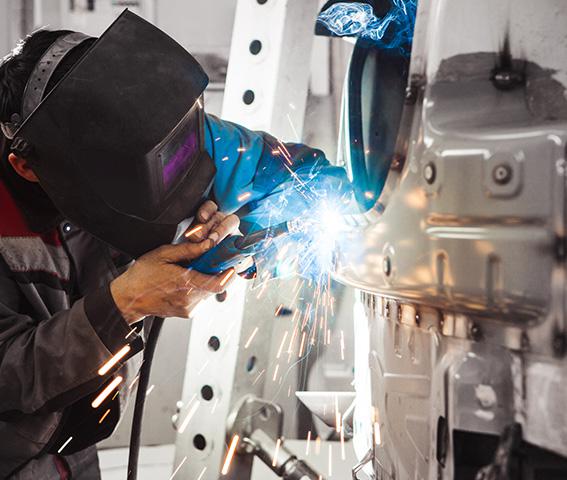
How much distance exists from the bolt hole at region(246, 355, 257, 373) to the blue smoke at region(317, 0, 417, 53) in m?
1.48

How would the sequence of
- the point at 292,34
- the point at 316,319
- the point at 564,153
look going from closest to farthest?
1. the point at 564,153
2. the point at 292,34
3. the point at 316,319

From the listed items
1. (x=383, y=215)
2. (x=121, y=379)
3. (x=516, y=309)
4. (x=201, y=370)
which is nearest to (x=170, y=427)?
(x=201, y=370)

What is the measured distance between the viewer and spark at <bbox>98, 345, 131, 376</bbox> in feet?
5.90

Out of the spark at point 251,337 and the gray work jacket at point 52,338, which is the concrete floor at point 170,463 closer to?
the spark at point 251,337

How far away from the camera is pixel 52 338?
1745 millimetres

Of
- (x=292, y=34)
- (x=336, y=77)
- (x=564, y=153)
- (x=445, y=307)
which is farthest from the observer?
(x=336, y=77)

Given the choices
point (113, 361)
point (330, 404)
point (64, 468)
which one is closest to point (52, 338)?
point (113, 361)

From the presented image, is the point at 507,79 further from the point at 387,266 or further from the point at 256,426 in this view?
the point at 256,426

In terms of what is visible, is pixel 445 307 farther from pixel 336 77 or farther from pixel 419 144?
pixel 336 77

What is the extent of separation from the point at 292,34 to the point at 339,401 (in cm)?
143

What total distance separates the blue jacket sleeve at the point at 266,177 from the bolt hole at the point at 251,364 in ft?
3.23

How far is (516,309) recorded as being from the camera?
1.00m

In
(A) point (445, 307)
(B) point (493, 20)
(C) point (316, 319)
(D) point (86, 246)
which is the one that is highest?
(B) point (493, 20)

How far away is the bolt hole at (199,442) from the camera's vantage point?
2.76m
